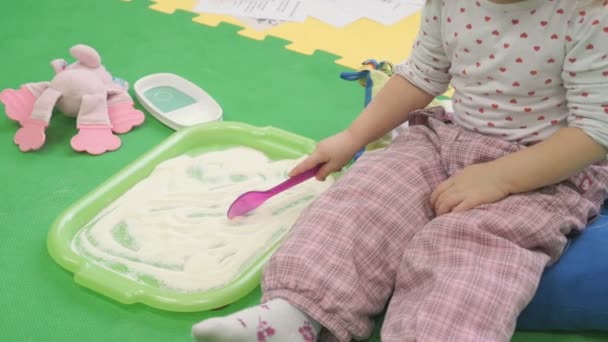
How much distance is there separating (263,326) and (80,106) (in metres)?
0.65

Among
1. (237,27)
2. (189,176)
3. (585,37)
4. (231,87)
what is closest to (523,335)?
(585,37)

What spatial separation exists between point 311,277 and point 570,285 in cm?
29

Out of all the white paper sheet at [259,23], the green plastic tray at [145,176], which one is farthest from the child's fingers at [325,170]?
the white paper sheet at [259,23]

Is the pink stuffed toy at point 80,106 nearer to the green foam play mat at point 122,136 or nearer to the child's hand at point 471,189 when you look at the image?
the green foam play mat at point 122,136

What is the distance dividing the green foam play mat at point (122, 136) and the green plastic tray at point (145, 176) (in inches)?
0.8

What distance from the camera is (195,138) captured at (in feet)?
3.55

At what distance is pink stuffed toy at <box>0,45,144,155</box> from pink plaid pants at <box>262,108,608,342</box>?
19.9 inches

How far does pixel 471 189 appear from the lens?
0.73 metres

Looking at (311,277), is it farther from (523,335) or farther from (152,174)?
(152,174)

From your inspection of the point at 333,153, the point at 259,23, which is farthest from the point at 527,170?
the point at 259,23

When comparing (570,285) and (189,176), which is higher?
(570,285)

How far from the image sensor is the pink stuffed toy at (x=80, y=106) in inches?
42.6

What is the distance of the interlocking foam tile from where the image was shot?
1396mm

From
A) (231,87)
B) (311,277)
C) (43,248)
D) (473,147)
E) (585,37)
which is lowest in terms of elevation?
(43,248)
